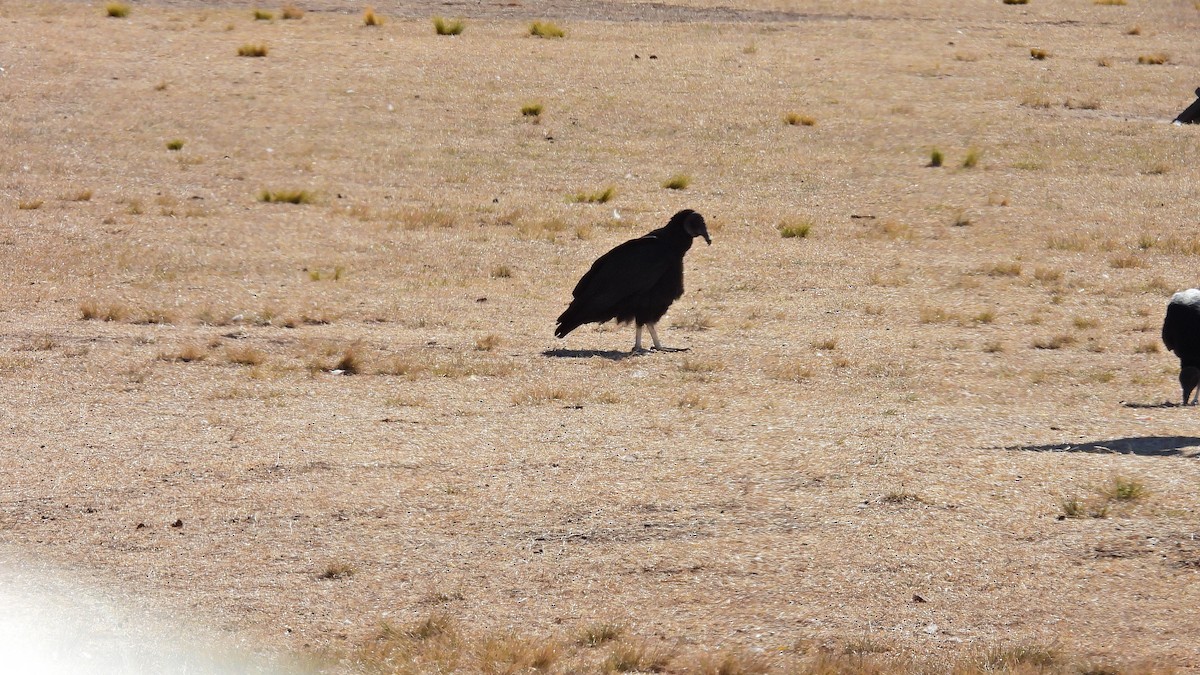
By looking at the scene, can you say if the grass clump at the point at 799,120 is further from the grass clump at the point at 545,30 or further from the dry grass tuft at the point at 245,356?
the dry grass tuft at the point at 245,356

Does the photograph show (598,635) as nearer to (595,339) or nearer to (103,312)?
(595,339)

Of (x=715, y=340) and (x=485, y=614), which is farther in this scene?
(x=715, y=340)

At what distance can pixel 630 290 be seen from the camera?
14359 mm

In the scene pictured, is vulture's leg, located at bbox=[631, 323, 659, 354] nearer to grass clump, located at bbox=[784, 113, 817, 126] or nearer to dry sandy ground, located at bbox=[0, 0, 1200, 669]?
dry sandy ground, located at bbox=[0, 0, 1200, 669]

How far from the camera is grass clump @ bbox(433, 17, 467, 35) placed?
35.5m

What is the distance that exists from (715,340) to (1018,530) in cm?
688

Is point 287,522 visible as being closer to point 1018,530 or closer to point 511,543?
point 511,543

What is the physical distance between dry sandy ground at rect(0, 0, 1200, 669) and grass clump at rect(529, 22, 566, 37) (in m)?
0.52

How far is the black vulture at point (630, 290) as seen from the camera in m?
14.4

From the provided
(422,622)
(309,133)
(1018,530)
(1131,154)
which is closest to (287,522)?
(422,622)

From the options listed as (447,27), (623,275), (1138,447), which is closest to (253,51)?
(447,27)

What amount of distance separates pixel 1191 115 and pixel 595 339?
13.7m

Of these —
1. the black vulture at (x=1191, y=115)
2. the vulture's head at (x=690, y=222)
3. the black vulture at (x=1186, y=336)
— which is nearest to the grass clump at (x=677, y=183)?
the black vulture at (x=1191, y=115)

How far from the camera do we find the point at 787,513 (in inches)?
348
